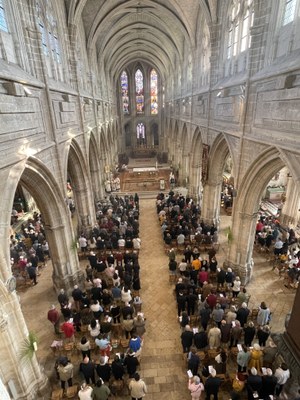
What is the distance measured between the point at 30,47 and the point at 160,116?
35.6 metres

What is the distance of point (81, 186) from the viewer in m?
14.2

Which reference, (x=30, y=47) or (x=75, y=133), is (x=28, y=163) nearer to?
(x=30, y=47)

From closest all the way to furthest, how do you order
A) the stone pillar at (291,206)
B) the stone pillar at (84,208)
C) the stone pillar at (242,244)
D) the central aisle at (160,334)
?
1. the central aisle at (160,334)
2. the stone pillar at (242,244)
3. the stone pillar at (84,208)
4. the stone pillar at (291,206)

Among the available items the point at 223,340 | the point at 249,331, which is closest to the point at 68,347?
the point at 223,340

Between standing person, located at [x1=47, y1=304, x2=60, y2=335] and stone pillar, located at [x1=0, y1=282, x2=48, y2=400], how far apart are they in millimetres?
1592

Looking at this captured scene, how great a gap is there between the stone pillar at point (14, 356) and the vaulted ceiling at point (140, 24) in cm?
1277

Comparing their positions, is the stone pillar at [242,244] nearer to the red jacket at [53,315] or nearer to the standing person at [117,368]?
the standing person at [117,368]

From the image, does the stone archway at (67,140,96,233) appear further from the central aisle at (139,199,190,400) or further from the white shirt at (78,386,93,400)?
the white shirt at (78,386,93,400)

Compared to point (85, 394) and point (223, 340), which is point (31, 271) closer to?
point (85, 394)

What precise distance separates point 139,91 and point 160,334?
132 ft

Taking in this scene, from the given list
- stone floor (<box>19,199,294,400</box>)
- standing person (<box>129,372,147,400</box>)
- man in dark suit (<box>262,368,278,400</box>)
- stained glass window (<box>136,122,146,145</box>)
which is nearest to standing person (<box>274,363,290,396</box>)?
man in dark suit (<box>262,368,278,400</box>)

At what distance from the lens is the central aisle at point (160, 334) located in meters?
7.17

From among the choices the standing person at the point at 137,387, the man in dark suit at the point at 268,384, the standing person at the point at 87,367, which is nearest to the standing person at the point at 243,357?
the man in dark suit at the point at 268,384

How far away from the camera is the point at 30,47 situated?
8320 millimetres
